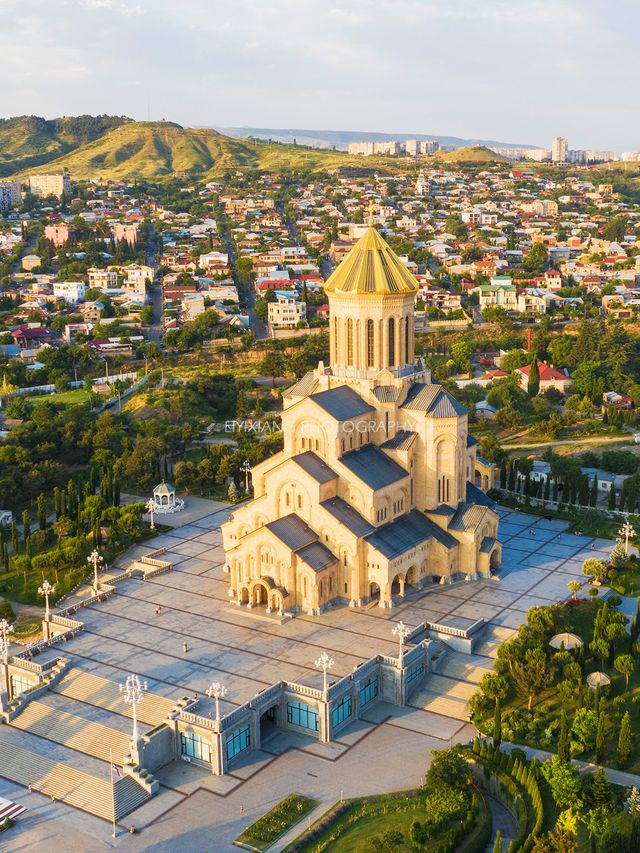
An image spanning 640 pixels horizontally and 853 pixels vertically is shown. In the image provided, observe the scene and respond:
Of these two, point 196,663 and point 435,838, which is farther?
point 196,663

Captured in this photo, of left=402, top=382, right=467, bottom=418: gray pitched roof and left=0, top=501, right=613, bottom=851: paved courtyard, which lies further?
left=402, top=382, right=467, bottom=418: gray pitched roof

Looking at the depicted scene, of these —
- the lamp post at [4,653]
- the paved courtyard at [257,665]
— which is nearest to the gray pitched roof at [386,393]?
the paved courtyard at [257,665]

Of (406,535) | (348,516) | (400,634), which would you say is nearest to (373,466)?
(348,516)

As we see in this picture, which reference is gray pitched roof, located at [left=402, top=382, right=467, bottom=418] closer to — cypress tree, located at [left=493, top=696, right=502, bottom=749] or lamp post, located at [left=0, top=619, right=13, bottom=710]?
cypress tree, located at [left=493, top=696, right=502, bottom=749]

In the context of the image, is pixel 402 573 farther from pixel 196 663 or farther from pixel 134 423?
pixel 134 423

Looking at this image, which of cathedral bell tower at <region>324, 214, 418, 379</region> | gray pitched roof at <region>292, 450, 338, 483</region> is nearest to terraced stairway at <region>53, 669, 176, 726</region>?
gray pitched roof at <region>292, 450, 338, 483</region>


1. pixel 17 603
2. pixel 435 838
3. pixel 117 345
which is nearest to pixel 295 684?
pixel 435 838
